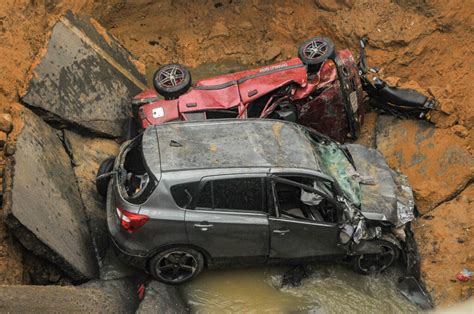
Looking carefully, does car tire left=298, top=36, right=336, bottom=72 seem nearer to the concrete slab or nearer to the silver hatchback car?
the silver hatchback car

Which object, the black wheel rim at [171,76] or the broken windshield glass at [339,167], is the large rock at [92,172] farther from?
the broken windshield glass at [339,167]

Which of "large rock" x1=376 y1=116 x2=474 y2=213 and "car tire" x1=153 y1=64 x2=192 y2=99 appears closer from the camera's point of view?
"large rock" x1=376 y1=116 x2=474 y2=213

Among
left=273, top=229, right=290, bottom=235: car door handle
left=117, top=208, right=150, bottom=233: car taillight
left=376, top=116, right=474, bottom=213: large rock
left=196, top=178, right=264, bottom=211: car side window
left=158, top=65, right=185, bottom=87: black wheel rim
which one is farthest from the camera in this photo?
left=158, top=65, right=185, bottom=87: black wheel rim

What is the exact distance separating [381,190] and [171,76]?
12.4 ft

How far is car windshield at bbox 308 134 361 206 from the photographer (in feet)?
22.2

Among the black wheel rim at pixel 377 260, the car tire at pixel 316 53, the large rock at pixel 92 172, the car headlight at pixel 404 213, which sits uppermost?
the car tire at pixel 316 53

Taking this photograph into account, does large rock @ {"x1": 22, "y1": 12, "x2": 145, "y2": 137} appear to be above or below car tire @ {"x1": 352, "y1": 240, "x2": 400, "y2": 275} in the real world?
above

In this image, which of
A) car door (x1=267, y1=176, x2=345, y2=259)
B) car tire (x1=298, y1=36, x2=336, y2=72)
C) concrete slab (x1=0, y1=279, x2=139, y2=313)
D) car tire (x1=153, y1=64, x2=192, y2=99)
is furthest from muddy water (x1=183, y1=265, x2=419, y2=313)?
car tire (x1=298, y1=36, x2=336, y2=72)

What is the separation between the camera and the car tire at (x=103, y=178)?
7.16 meters

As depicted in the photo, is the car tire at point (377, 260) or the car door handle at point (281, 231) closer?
the car door handle at point (281, 231)

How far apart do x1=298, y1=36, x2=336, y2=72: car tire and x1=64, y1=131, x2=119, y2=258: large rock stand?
134 inches

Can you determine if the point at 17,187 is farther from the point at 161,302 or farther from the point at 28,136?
the point at 161,302

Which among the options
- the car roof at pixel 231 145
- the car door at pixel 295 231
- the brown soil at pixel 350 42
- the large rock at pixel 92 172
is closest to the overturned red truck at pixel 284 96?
the large rock at pixel 92 172

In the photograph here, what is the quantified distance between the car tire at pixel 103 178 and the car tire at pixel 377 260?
354 centimetres
